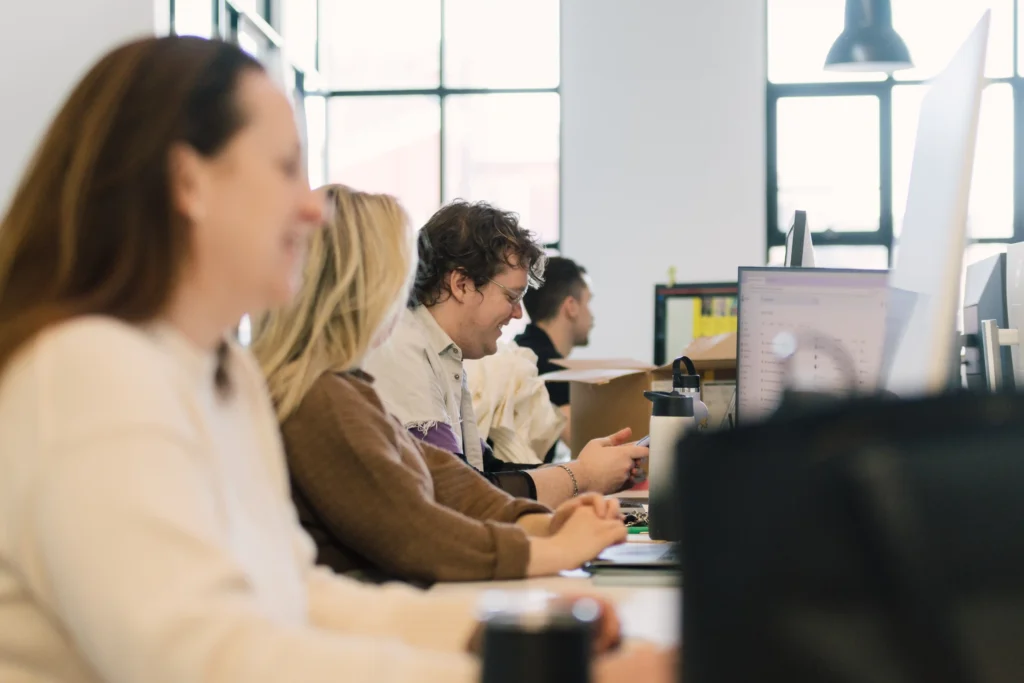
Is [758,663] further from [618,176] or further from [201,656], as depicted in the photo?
[618,176]

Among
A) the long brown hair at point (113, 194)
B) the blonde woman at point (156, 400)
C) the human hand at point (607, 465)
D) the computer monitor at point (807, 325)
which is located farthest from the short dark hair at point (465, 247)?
the long brown hair at point (113, 194)

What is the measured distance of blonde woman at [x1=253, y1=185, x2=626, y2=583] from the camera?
144 cm

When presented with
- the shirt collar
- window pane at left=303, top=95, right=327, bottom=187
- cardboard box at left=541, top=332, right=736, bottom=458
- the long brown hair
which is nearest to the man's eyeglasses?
the shirt collar

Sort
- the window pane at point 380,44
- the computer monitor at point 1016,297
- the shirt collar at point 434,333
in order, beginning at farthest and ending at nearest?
the window pane at point 380,44
the shirt collar at point 434,333
the computer monitor at point 1016,297

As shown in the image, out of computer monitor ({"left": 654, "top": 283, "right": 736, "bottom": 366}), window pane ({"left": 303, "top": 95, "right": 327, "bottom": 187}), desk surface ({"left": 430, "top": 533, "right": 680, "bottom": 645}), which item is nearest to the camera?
desk surface ({"left": 430, "top": 533, "right": 680, "bottom": 645})

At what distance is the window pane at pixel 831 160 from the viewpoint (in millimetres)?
7133

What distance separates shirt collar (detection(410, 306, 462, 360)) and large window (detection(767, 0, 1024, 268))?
493 cm

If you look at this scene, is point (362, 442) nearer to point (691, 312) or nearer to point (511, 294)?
point (511, 294)

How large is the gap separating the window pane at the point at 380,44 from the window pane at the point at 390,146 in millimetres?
128

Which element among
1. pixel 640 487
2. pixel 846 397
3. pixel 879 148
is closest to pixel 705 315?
pixel 640 487

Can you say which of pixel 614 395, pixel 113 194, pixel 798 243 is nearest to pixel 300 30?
pixel 614 395

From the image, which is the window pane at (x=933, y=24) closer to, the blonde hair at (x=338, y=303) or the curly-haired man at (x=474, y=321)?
the curly-haired man at (x=474, y=321)

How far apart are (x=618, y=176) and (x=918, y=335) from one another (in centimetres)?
599

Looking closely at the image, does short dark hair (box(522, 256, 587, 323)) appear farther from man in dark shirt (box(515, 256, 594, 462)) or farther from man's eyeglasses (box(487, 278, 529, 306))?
man's eyeglasses (box(487, 278, 529, 306))
